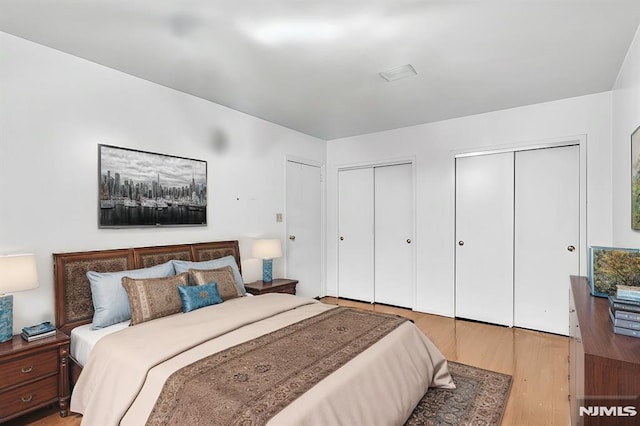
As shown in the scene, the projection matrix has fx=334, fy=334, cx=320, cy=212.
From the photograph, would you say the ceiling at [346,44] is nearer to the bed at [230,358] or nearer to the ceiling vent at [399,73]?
the ceiling vent at [399,73]

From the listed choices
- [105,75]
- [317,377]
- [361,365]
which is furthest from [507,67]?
[105,75]

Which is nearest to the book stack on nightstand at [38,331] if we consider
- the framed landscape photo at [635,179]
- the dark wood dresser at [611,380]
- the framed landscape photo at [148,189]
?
the framed landscape photo at [148,189]

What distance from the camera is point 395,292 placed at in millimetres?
4797

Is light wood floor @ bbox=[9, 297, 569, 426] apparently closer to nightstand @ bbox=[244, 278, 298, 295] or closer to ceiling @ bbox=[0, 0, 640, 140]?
nightstand @ bbox=[244, 278, 298, 295]

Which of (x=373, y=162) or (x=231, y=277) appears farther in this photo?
(x=373, y=162)

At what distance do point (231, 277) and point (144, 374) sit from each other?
142 centimetres

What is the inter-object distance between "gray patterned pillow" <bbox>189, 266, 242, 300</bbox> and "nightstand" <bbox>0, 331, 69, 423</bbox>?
95cm

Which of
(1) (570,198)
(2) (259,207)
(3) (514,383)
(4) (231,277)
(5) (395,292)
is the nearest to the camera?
(3) (514,383)

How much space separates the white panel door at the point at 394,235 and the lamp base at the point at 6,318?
4.00m

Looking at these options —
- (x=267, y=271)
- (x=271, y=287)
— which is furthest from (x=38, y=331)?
(x=267, y=271)

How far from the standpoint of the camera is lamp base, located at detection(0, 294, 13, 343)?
2103 mm

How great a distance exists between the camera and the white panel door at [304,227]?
4680 millimetres

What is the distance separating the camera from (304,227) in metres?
4.91

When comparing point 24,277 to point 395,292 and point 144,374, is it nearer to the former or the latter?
point 144,374
